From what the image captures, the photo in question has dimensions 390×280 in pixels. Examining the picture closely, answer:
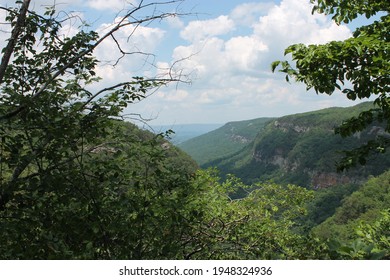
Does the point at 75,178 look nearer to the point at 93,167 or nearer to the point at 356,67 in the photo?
the point at 93,167

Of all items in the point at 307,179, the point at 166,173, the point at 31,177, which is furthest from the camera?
the point at 307,179

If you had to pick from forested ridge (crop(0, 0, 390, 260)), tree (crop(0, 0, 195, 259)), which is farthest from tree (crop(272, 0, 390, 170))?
tree (crop(0, 0, 195, 259))

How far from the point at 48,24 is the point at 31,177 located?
222 cm

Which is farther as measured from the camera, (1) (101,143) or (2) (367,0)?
(2) (367,0)

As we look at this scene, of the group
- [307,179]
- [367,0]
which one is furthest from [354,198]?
[367,0]

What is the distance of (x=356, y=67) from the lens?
5.57m

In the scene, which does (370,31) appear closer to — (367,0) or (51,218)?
(367,0)

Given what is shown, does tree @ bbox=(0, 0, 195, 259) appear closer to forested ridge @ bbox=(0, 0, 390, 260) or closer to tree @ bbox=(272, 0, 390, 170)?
forested ridge @ bbox=(0, 0, 390, 260)

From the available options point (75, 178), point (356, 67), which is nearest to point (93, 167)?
point (75, 178)

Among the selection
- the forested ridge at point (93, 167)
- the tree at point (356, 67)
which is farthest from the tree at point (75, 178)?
the tree at point (356, 67)

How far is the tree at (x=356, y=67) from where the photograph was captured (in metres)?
5.22

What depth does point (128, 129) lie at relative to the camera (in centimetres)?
584

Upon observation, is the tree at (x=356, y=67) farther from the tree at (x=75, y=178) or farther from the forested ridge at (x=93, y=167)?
the tree at (x=75, y=178)

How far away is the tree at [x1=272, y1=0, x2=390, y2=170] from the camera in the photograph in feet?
17.1
